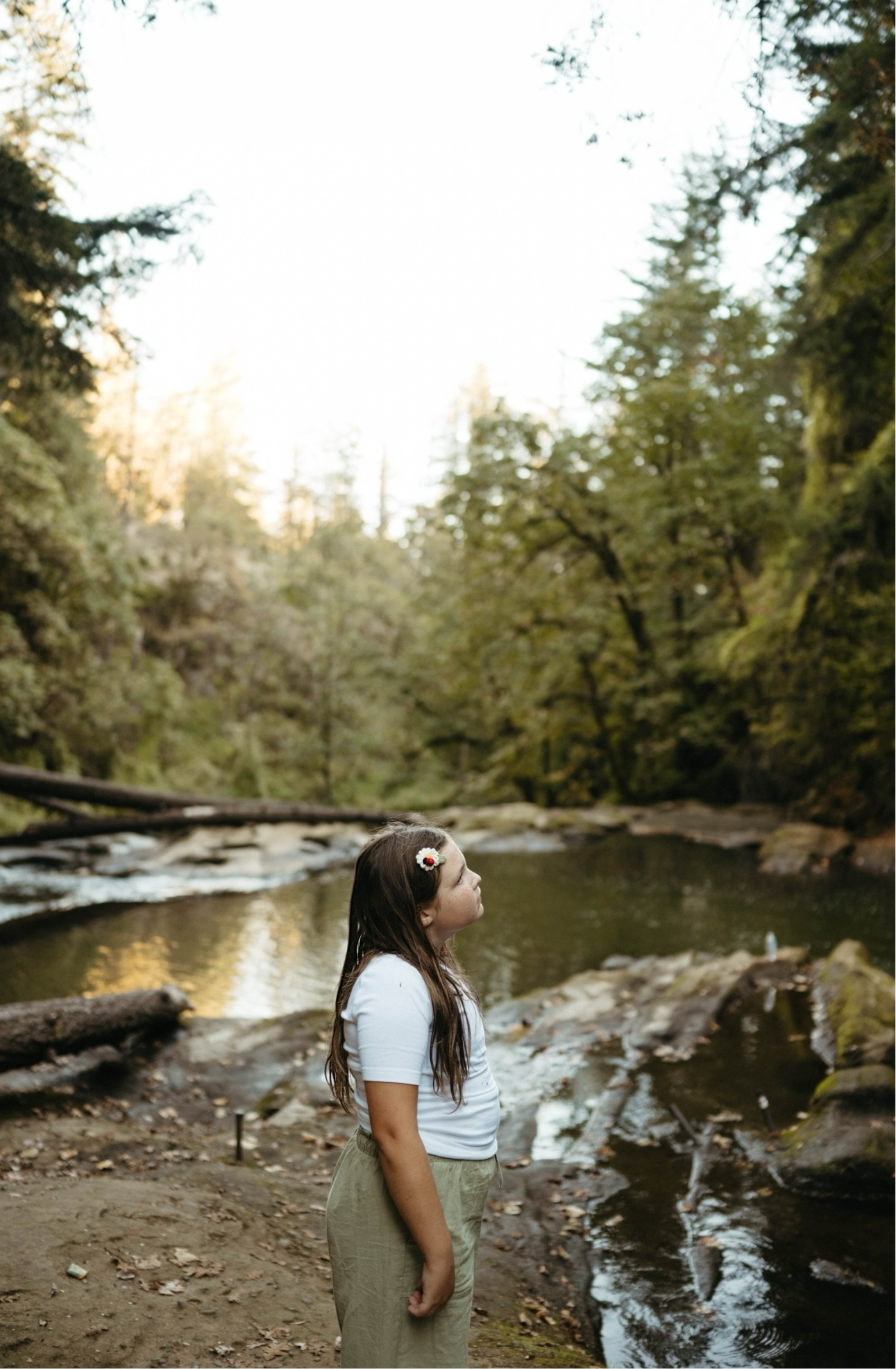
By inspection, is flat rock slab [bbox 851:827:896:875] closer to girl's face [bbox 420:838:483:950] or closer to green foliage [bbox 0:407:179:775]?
green foliage [bbox 0:407:179:775]

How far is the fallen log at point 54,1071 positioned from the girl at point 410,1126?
4.55 m

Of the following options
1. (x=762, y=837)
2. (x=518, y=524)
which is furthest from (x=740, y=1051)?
(x=518, y=524)

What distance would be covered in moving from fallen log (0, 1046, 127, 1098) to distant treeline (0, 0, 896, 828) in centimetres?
545

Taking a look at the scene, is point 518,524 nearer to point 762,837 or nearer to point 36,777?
point 762,837

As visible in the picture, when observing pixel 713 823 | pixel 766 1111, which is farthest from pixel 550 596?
pixel 766 1111

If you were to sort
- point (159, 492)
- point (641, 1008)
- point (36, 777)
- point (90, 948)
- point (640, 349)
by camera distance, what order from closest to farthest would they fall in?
point (641, 1008) < point (90, 948) < point (36, 777) < point (640, 349) < point (159, 492)

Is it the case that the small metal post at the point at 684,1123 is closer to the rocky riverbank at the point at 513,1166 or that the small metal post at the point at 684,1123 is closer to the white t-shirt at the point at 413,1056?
the rocky riverbank at the point at 513,1166

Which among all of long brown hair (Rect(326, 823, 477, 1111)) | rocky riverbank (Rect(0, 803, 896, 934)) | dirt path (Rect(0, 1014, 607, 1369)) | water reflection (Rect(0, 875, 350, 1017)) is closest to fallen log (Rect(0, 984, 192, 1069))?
dirt path (Rect(0, 1014, 607, 1369))

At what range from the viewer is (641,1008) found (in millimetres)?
8125

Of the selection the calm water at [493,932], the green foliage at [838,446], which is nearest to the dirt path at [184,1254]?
the calm water at [493,932]

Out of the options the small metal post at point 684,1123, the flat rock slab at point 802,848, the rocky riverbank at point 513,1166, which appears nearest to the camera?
the rocky riverbank at point 513,1166

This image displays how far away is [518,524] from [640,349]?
6.80 metres

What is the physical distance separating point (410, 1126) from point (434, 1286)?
0.31 m

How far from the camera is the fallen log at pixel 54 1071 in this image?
5766 mm
